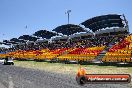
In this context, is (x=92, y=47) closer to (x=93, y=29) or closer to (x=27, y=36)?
(x=93, y=29)

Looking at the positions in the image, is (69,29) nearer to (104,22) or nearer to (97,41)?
(97,41)

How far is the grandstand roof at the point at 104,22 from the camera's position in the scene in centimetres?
5247

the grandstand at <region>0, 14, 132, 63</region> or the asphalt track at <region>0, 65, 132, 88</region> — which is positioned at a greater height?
the grandstand at <region>0, 14, 132, 63</region>

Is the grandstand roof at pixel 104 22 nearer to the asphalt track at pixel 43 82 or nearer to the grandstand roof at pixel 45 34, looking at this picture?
the grandstand roof at pixel 45 34

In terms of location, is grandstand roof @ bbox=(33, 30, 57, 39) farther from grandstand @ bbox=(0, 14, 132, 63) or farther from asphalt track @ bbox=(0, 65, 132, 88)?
asphalt track @ bbox=(0, 65, 132, 88)

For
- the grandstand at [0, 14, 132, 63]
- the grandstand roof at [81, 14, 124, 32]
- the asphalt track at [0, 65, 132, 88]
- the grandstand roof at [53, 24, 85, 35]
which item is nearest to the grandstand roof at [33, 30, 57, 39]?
the grandstand at [0, 14, 132, 63]

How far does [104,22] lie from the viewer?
180ft

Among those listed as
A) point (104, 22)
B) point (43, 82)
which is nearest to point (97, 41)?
point (104, 22)

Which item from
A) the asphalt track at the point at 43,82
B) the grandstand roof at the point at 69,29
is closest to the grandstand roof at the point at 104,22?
the grandstand roof at the point at 69,29

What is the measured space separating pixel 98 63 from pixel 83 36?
36.6 meters

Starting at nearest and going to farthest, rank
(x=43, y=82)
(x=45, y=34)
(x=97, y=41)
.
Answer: (x=43, y=82) < (x=97, y=41) < (x=45, y=34)

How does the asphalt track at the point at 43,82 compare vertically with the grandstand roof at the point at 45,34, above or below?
below

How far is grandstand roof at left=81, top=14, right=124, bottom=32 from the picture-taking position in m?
52.5

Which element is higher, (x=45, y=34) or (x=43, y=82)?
(x=45, y=34)
